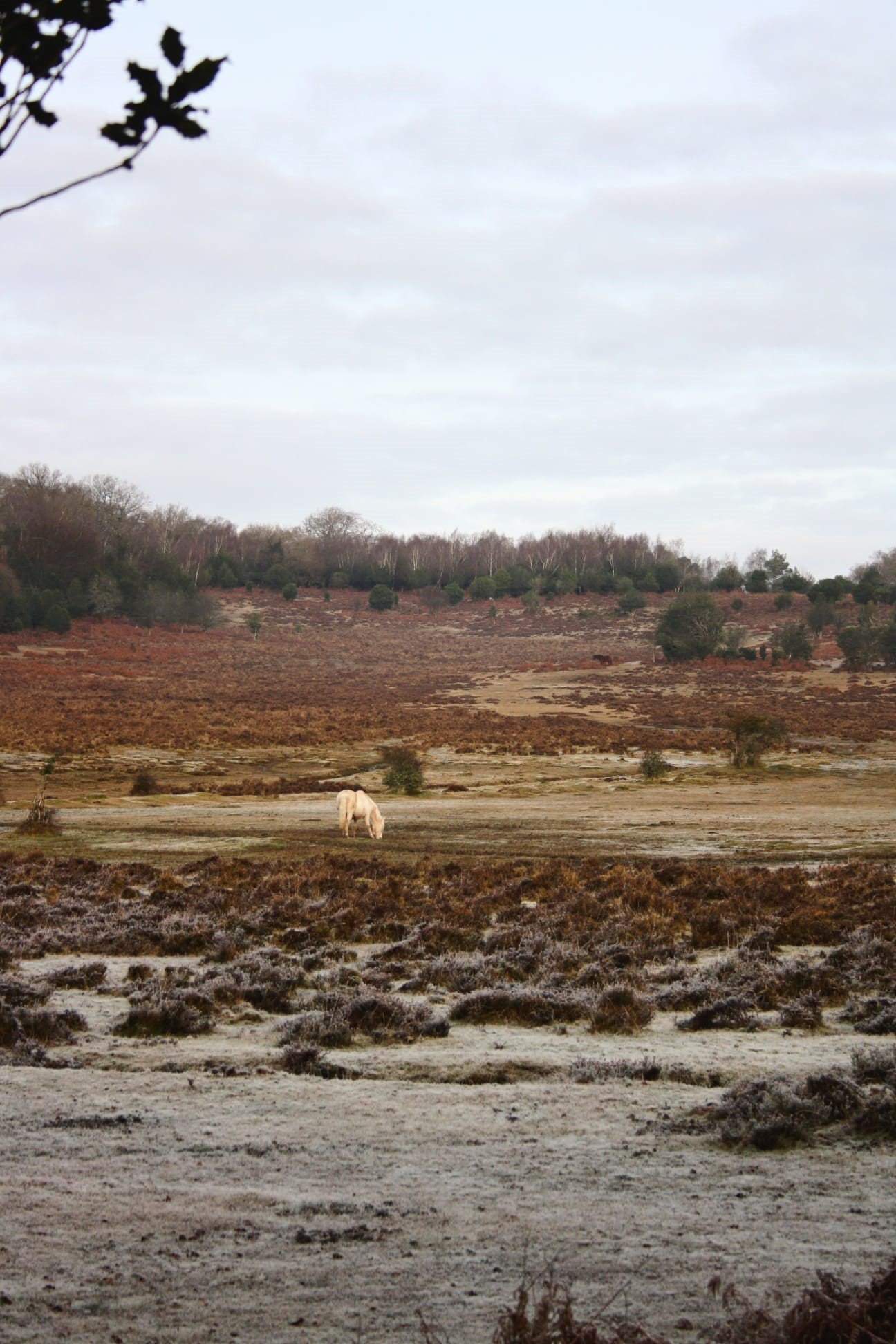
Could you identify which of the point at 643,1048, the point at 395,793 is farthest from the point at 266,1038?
the point at 395,793

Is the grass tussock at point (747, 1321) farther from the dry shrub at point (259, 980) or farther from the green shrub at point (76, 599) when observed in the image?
the green shrub at point (76, 599)

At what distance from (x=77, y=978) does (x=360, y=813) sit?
12563mm

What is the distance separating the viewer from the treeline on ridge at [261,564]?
87.1 meters

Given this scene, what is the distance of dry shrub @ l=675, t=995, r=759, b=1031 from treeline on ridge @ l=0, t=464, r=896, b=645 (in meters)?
76.2

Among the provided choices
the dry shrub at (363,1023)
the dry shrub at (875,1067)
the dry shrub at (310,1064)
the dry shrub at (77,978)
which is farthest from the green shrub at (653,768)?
the dry shrub at (310,1064)

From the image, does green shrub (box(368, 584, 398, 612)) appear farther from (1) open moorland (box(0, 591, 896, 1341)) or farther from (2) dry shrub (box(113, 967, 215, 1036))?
(2) dry shrub (box(113, 967, 215, 1036))

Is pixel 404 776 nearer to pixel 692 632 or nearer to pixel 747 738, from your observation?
pixel 747 738

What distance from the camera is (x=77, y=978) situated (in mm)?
9734

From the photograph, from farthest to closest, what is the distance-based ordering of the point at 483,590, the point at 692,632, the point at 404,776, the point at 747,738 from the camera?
the point at 483,590, the point at 692,632, the point at 747,738, the point at 404,776

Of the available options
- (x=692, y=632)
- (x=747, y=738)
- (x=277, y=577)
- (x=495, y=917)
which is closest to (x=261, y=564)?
(x=277, y=577)

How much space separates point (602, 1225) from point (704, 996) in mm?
4837

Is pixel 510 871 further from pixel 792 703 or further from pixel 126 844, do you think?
pixel 792 703

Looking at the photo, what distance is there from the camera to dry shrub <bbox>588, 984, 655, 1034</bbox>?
8305mm

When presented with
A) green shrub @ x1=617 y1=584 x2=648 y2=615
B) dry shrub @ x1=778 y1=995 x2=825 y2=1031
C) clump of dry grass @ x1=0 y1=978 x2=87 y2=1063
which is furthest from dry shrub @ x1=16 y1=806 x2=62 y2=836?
green shrub @ x1=617 y1=584 x2=648 y2=615
